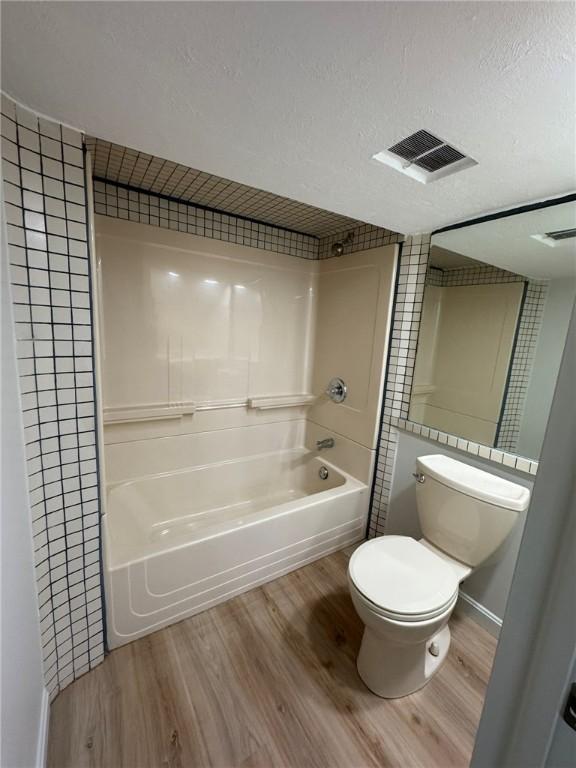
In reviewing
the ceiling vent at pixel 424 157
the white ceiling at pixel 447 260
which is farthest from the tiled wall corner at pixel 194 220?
the ceiling vent at pixel 424 157

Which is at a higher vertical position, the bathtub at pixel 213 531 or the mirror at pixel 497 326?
the mirror at pixel 497 326

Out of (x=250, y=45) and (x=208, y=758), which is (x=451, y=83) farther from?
(x=208, y=758)

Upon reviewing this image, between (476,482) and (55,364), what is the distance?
1.75 m

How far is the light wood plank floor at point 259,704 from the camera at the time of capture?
105 cm

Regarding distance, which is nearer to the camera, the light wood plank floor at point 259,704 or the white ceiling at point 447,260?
the light wood plank floor at point 259,704

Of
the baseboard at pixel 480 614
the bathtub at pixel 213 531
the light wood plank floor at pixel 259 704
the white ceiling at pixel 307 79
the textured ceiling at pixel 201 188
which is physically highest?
the textured ceiling at pixel 201 188

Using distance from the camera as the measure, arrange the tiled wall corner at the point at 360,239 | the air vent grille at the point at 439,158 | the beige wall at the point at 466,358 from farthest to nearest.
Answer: the tiled wall corner at the point at 360,239 → the beige wall at the point at 466,358 → the air vent grille at the point at 439,158

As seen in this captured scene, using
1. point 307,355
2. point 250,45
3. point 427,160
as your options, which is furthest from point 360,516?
point 250,45

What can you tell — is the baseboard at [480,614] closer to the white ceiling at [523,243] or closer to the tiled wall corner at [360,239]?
the white ceiling at [523,243]

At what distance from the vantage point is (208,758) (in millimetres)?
1029

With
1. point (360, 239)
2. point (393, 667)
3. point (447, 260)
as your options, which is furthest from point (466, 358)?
point (393, 667)

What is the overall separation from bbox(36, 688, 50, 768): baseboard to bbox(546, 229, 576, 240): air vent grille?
2.66 metres

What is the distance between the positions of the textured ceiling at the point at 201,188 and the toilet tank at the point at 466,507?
5.48ft

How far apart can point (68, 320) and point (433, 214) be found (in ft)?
5.41
